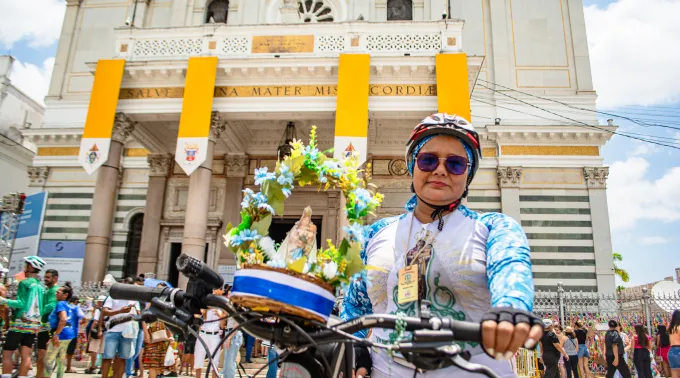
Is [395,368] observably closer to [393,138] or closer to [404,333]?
[404,333]

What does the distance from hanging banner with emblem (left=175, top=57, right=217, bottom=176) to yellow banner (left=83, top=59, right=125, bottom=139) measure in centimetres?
207

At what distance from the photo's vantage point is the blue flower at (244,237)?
6.00ft

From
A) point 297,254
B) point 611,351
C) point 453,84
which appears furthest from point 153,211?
point 297,254

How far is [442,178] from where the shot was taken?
2.04m

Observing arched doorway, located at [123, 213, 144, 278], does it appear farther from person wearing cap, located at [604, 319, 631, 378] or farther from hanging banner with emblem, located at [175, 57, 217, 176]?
person wearing cap, located at [604, 319, 631, 378]

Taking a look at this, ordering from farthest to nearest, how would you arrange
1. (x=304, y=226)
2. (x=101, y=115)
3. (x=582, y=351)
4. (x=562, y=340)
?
(x=101, y=115)
(x=582, y=351)
(x=562, y=340)
(x=304, y=226)

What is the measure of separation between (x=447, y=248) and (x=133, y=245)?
65.6ft

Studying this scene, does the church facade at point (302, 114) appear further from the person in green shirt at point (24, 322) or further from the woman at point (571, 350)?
the woman at point (571, 350)

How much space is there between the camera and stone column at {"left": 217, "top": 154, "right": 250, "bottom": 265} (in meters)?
17.6

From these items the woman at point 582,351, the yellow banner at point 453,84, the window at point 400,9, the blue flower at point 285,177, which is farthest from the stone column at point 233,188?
the blue flower at point 285,177

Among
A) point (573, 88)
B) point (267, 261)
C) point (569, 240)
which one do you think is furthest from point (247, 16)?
point (267, 261)

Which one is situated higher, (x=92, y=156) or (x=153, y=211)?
(x=92, y=156)

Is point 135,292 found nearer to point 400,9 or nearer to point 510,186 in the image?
point 510,186

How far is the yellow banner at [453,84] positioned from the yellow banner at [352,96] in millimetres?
2015
